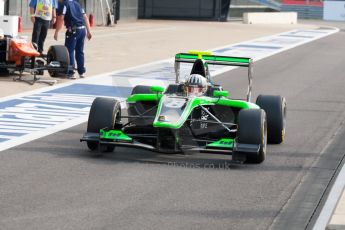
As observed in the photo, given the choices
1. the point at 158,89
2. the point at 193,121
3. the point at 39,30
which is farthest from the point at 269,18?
the point at 193,121

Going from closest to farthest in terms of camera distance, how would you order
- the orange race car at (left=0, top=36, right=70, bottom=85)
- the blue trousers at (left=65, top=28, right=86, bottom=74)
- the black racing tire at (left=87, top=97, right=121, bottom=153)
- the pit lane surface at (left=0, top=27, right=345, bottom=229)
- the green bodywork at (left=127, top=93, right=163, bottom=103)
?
the pit lane surface at (left=0, top=27, right=345, bottom=229) → the black racing tire at (left=87, top=97, right=121, bottom=153) → the green bodywork at (left=127, top=93, right=163, bottom=103) → the orange race car at (left=0, top=36, right=70, bottom=85) → the blue trousers at (left=65, top=28, right=86, bottom=74)

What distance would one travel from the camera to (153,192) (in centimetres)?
987

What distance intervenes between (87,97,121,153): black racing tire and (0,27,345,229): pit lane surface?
16 cm

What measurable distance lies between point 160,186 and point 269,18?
139 ft

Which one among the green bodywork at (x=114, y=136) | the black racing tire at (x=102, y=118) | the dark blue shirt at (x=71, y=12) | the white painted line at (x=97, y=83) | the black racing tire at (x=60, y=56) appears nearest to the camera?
the green bodywork at (x=114, y=136)

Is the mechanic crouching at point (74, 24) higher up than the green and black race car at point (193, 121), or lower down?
higher up

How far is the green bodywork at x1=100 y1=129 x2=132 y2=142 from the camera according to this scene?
11.4 m

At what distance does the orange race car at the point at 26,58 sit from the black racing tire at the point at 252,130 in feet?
26.9

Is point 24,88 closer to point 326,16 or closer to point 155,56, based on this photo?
point 155,56

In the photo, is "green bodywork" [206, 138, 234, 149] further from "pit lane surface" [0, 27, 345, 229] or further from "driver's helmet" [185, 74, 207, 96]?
"driver's helmet" [185, 74, 207, 96]

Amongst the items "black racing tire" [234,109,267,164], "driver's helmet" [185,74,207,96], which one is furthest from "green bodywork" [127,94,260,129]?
"black racing tire" [234,109,267,164]

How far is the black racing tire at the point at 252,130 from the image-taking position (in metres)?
11.2

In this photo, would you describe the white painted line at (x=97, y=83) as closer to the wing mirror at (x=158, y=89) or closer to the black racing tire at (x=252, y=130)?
the wing mirror at (x=158, y=89)

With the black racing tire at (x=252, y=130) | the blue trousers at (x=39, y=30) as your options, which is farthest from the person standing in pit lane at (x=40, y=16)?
the black racing tire at (x=252, y=130)
